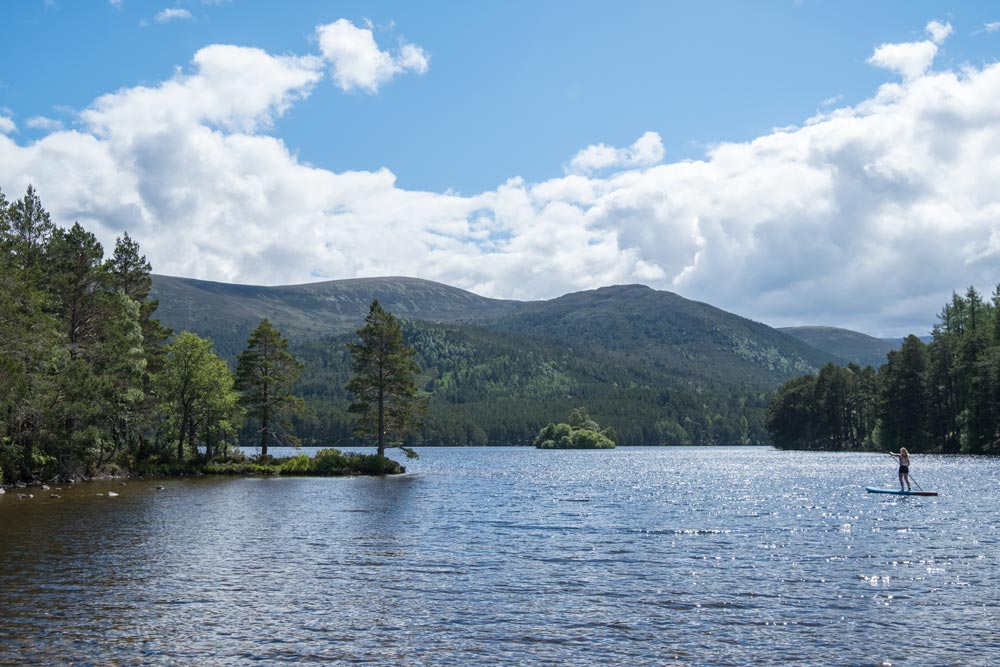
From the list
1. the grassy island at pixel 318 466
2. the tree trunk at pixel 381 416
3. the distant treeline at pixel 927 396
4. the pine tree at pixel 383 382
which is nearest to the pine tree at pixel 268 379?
the grassy island at pixel 318 466

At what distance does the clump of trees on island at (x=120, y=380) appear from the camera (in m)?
60.2

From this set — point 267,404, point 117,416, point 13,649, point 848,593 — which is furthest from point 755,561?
point 267,404

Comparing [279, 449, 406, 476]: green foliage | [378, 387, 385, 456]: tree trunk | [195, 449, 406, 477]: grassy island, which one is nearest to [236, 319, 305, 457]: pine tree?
[279, 449, 406, 476]: green foliage

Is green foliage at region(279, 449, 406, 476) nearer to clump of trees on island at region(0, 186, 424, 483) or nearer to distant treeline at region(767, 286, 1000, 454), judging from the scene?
clump of trees on island at region(0, 186, 424, 483)

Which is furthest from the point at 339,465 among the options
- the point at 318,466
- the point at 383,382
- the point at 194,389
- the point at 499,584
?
the point at 499,584

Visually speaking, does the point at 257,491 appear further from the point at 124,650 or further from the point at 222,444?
the point at 124,650

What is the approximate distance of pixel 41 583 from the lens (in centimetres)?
2681

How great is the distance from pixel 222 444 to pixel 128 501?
4809 cm

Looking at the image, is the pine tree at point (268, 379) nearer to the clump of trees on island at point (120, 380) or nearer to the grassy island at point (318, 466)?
the clump of trees on island at point (120, 380)

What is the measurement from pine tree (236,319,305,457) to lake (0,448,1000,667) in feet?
130

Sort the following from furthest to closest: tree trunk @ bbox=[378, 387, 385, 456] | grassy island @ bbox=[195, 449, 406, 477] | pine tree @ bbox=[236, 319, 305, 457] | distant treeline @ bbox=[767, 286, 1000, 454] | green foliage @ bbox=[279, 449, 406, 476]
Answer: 1. distant treeline @ bbox=[767, 286, 1000, 454]
2. pine tree @ bbox=[236, 319, 305, 457]
3. green foliage @ bbox=[279, 449, 406, 476]
4. grassy island @ bbox=[195, 449, 406, 477]
5. tree trunk @ bbox=[378, 387, 385, 456]

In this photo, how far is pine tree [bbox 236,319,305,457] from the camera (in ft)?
313

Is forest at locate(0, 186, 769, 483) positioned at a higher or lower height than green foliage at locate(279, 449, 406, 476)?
higher

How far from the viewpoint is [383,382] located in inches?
3661
